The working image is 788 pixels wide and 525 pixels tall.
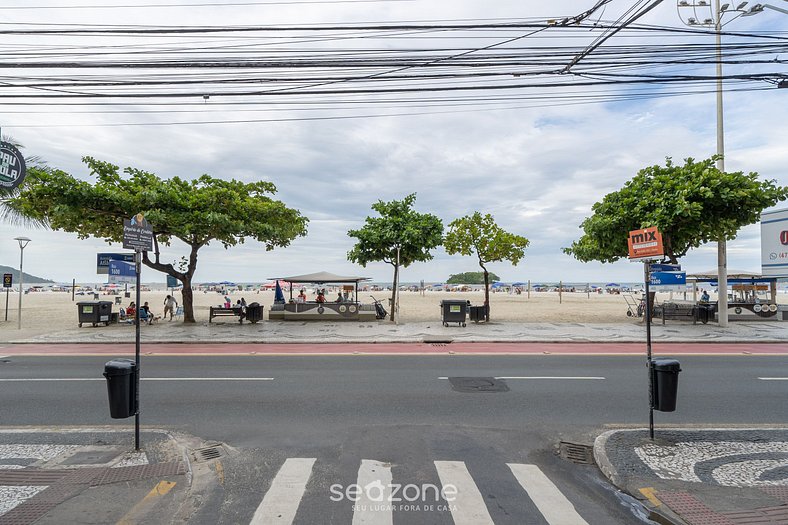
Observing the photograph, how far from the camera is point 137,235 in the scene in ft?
20.8

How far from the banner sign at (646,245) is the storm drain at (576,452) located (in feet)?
9.06

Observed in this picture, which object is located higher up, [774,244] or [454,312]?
[774,244]

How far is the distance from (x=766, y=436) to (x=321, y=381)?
7747mm

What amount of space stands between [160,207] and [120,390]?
15763 mm

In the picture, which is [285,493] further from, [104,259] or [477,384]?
[104,259]

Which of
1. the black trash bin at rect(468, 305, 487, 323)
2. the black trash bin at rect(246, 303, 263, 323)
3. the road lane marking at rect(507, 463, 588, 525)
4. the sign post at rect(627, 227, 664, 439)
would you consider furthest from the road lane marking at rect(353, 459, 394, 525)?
the black trash bin at rect(246, 303, 263, 323)

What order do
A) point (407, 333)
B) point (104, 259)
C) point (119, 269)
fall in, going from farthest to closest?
point (104, 259), point (407, 333), point (119, 269)

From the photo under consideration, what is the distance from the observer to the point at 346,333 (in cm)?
1903

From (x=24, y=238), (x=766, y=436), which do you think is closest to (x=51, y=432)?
(x=766, y=436)

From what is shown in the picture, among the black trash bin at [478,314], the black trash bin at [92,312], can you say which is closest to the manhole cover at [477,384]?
the black trash bin at [478,314]

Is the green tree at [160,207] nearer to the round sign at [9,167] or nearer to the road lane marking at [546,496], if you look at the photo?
the round sign at [9,167]

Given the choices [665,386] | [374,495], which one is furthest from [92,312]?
[665,386]

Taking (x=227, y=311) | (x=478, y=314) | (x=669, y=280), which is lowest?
(x=478, y=314)

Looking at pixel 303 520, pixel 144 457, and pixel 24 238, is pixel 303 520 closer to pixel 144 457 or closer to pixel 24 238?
pixel 144 457
